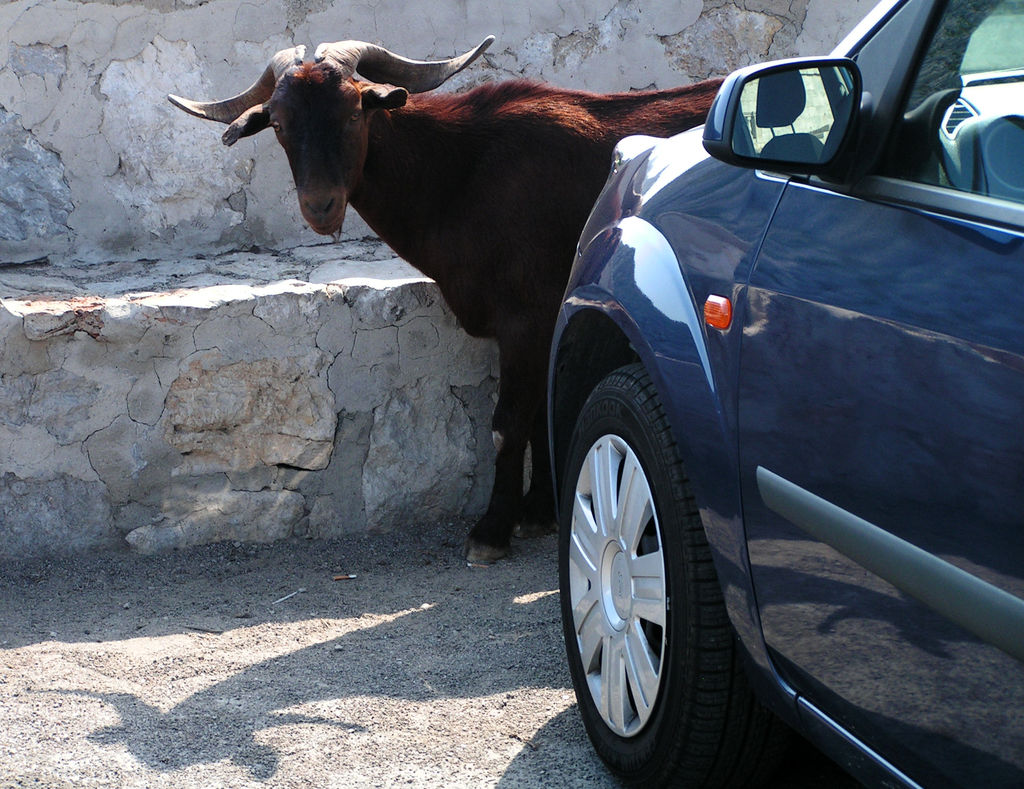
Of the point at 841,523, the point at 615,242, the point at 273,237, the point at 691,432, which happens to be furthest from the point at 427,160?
the point at 841,523

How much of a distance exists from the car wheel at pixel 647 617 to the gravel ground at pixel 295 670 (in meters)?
0.28

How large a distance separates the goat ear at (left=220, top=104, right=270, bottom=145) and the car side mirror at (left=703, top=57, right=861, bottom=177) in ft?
8.76

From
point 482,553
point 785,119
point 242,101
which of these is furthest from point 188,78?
point 785,119

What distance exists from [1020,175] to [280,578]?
335cm

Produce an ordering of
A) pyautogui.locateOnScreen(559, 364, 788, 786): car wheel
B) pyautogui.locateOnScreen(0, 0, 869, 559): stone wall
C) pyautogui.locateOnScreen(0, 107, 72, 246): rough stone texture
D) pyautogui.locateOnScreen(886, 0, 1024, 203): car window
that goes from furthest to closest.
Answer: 1. pyautogui.locateOnScreen(0, 107, 72, 246): rough stone texture
2. pyautogui.locateOnScreen(0, 0, 869, 559): stone wall
3. pyautogui.locateOnScreen(559, 364, 788, 786): car wheel
4. pyautogui.locateOnScreen(886, 0, 1024, 203): car window

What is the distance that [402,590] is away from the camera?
4.19m

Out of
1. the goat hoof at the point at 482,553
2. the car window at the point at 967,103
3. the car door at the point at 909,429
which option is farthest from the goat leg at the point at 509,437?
the car window at the point at 967,103

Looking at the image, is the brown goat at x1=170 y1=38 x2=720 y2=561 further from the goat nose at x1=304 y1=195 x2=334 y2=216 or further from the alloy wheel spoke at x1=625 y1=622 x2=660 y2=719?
the alloy wheel spoke at x1=625 y1=622 x2=660 y2=719

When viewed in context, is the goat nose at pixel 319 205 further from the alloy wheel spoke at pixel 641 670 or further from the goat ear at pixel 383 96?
the alloy wheel spoke at pixel 641 670

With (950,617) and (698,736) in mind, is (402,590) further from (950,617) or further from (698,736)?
(950,617)

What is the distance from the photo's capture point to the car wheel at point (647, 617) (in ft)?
7.05

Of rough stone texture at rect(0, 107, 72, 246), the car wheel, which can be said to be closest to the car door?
the car wheel

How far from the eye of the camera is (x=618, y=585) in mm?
2475

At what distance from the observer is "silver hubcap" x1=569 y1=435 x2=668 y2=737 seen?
2.31 metres
